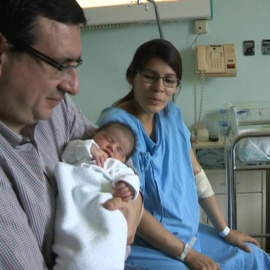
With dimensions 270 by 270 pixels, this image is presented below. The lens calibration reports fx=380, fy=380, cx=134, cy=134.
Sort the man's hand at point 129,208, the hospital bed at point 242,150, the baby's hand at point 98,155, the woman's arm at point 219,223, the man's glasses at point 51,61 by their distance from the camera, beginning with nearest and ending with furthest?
the man's glasses at point 51,61
the man's hand at point 129,208
the baby's hand at point 98,155
the woman's arm at point 219,223
the hospital bed at point 242,150

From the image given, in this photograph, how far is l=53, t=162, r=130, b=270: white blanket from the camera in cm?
88

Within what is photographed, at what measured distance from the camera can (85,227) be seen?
0.92 metres

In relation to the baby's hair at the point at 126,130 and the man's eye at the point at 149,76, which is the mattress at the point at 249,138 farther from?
the baby's hair at the point at 126,130

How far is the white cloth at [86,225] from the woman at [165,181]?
400 mm

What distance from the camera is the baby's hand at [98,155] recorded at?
3.70 ft

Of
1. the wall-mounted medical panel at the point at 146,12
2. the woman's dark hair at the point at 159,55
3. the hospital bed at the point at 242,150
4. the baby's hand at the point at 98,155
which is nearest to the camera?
the baby's hand at the point at 98,155

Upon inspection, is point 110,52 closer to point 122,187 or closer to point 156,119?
point 156,119

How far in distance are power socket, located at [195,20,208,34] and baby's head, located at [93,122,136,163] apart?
172 cm

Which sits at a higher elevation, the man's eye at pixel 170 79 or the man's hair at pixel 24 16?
the man's hair at pixel 24 16

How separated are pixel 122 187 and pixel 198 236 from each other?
28.1 inches

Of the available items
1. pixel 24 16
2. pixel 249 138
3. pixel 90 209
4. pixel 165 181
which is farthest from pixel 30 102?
pixel 249 138

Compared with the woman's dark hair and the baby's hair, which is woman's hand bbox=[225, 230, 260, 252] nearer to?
the baby's hair

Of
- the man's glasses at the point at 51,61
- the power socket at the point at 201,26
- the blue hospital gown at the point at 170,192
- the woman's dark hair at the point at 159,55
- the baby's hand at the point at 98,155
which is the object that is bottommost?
the blue hospital gown at the point at 170,192

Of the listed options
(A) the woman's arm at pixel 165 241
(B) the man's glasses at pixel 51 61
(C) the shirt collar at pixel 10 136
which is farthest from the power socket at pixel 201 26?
(C) the shirt collar at pixel 10 136
